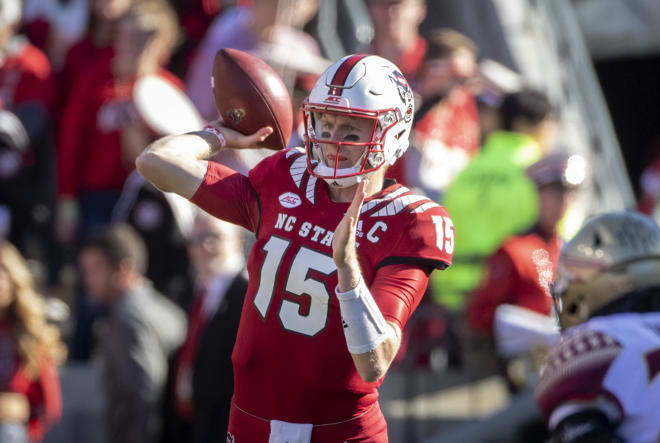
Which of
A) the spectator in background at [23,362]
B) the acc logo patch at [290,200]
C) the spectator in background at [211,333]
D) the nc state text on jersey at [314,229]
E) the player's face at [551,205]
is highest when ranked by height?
the acc logo patch at [290,200]

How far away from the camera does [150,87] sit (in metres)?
7.59

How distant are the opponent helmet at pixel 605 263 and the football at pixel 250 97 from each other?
1083 millimetres

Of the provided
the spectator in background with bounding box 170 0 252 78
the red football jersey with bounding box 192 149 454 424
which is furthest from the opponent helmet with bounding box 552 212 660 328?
the spectator in background with bounding box 170 0 252 78

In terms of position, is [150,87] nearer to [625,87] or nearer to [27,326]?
[27,326]

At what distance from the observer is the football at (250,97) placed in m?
4.09

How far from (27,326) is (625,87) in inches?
316

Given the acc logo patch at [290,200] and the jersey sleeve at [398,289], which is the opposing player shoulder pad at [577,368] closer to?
the jersey sleeve at [398,289]

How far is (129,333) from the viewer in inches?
259

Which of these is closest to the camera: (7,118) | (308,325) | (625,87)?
(308,325)

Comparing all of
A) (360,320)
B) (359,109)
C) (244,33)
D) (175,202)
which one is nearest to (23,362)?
(175,202)

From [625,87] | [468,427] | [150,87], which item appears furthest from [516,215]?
[625,87]

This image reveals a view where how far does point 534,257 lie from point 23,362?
296cm

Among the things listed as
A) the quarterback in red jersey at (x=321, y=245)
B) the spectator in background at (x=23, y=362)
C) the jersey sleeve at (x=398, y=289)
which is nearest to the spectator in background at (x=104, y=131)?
the spectator in background at (x=23, y=362)

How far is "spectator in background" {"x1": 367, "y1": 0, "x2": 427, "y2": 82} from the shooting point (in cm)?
780
